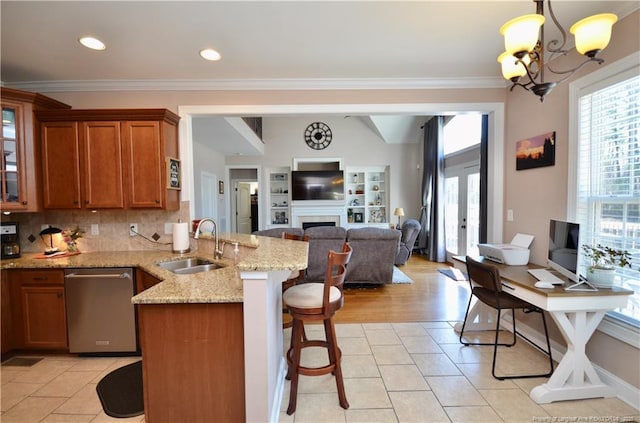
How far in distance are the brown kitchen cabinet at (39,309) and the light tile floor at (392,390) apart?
19 centimetres

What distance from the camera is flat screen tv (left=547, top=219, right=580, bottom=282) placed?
1.92m

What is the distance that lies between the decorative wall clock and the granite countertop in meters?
5.24

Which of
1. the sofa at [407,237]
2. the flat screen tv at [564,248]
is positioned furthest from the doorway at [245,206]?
the flat screen tv at [564,248]

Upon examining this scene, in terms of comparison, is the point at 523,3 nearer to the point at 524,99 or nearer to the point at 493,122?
the point at 524,99

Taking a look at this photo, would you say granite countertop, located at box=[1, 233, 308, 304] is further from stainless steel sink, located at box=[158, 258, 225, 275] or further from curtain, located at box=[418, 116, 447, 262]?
curtain, located at box=[418, 116, 447, 262]

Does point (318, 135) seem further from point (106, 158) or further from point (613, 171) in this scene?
point (613, 171)

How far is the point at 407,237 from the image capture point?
5.41 meters

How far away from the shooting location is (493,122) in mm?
3043

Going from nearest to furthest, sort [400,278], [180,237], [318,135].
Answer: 1. [180,237]
2. [400,278]
3. [318,135]

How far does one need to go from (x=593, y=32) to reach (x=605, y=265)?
149 cm

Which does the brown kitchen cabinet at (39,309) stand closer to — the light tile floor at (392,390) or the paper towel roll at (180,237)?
the light tile floor at (392,390)

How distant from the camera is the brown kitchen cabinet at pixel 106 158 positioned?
105 inches

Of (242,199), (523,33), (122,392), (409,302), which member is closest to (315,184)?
(242,199)

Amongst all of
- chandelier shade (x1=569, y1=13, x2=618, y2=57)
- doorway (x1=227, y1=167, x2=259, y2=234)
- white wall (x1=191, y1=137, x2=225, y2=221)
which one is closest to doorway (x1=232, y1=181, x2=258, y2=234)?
doorway (x1=227, y1=167, x2=259, y2=234)
